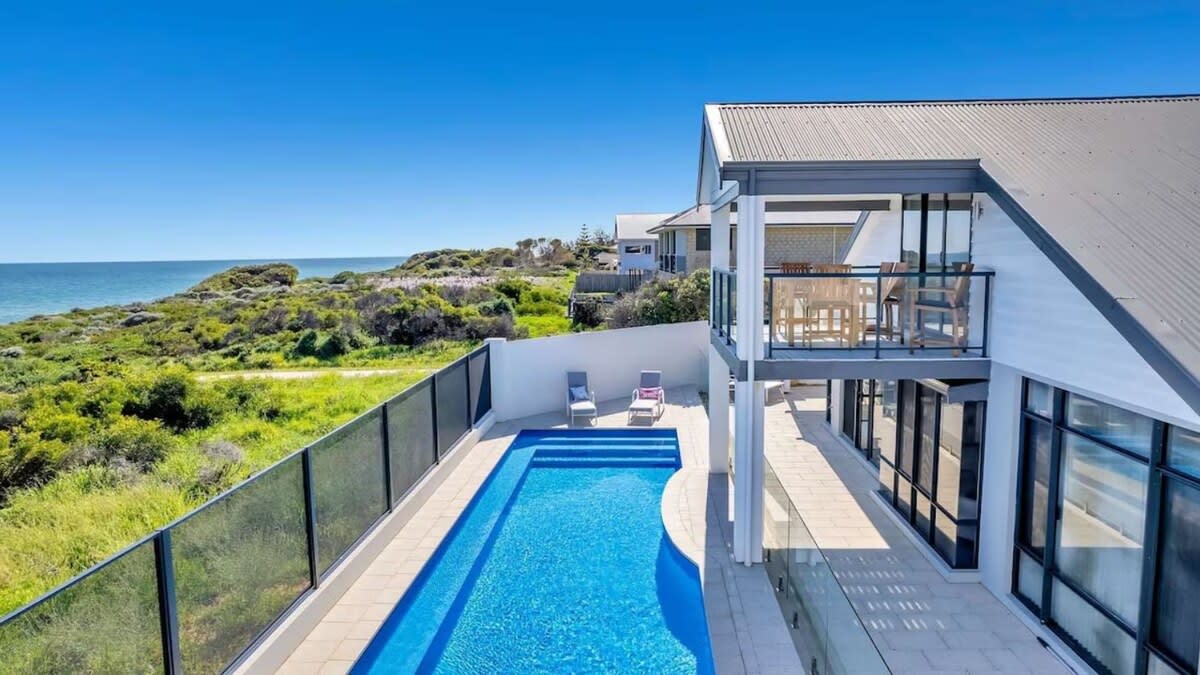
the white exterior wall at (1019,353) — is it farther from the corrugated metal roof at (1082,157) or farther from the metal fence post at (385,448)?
the metal fence post at (385,448)

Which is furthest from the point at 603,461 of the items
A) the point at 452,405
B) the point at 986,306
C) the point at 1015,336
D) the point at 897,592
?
the point at 1015,336

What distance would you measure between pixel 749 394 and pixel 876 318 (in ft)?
5.56

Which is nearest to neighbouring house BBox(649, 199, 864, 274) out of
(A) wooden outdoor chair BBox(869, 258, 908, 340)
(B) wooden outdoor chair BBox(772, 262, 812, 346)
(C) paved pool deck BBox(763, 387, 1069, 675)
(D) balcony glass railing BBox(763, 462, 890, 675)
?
(A) wooden outdoor chair BBox(869, 258, 908, 340)

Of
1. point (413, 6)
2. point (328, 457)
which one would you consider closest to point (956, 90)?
point (413, 6)

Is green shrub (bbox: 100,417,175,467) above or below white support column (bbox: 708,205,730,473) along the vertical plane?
below

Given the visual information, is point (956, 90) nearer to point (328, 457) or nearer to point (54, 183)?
point (328, 457)

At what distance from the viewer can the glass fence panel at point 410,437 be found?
9.40 m

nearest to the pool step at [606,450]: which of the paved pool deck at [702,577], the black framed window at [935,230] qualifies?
the paved pool deck at [702,577]

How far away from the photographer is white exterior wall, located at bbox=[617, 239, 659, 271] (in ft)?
140

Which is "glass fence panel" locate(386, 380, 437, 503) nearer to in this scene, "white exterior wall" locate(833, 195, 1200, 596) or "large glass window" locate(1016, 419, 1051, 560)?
"white exterior wall" locate(833, 195, 1200, 596)

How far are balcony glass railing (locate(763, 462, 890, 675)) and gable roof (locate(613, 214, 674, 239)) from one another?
3976cm

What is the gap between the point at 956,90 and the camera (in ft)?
78.3

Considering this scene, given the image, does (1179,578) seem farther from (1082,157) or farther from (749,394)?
(1082,157)

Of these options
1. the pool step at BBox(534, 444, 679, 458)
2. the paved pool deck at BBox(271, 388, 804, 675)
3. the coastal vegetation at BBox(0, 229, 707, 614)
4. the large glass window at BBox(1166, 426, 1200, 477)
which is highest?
the large glass window at BBox(1166, 426, 1200, 477)
